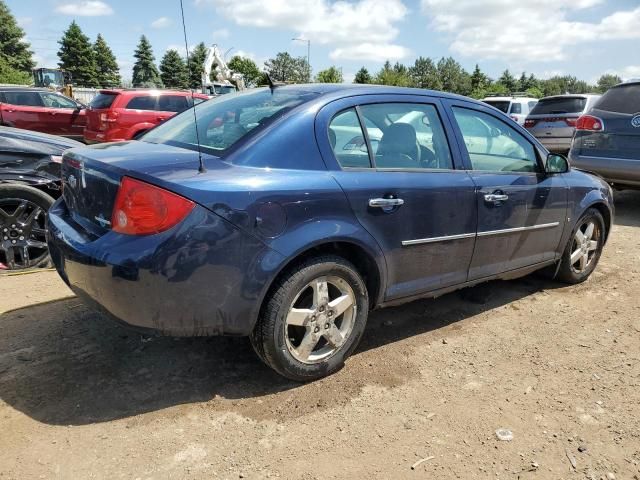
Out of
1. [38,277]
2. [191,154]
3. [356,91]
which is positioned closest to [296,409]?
[191,154]

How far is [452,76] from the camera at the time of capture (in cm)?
8856

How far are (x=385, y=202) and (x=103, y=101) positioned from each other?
1020 cm

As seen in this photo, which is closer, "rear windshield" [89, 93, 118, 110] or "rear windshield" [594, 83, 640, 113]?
"rear windshield" [594, 83, 640, 113]

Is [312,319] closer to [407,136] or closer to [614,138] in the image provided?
[407,136]

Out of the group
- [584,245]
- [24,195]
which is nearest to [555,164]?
[584,245]

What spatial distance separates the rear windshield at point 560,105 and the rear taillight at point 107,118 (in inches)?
382

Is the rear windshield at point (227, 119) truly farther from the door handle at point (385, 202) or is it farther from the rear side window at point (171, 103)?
the rear side window at point (171, 103)

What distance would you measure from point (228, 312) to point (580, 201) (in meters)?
3.30

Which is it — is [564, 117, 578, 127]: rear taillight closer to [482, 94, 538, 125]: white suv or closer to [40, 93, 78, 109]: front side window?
[482, 94, 538, 125]: white suv

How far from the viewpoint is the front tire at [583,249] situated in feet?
15.1

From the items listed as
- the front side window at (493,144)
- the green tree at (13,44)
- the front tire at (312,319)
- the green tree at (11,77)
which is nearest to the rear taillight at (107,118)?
the front side window at (493,144)

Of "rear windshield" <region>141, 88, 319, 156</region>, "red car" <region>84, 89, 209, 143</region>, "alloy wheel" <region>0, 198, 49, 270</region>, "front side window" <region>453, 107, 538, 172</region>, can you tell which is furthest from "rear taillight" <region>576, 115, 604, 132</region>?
"red car" <region>84, 89, 209, 143</region>

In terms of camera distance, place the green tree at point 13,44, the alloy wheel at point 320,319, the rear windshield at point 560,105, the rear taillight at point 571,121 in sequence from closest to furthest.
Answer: the alloy wheel at point 320,319 < the rear taillight at point 571,121 < the rear windshield at point 560,105 < the green tree at point 13,44

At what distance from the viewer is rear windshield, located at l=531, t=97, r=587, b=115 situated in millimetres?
12164
